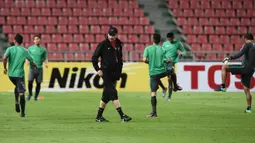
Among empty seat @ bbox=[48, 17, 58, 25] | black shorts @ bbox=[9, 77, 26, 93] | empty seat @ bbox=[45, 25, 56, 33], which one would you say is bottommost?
black shorts @ bbox=[9, 77, 26, 93]

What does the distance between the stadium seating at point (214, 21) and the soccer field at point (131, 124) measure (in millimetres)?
15889

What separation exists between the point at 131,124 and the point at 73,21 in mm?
21829

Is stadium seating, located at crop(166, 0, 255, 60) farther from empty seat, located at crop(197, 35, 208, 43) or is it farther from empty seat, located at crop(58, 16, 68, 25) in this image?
empty seat, located at crop(58, 16, 68, 25)

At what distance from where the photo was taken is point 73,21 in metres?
35.1

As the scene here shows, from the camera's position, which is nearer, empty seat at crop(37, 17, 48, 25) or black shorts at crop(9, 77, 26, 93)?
black shorts at crop(9, 77, 26, 93)

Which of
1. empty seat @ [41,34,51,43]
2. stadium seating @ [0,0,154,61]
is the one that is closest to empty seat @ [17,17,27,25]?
stadium seating @ [0,0,154,61]

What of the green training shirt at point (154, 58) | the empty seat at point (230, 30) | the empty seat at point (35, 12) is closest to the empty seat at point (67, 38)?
the empty seat at point (35, 12)

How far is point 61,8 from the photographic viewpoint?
117 ft

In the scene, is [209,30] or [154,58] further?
[209,30]

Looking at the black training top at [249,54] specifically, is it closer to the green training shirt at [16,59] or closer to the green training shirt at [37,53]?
the green training shirt at [16,59]

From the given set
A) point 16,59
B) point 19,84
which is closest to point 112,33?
point 16,59

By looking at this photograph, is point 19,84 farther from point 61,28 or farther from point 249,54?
point 61,28

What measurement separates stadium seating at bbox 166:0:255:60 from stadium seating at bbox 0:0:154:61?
225 cm

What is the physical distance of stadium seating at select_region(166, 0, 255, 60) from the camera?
118 ft
